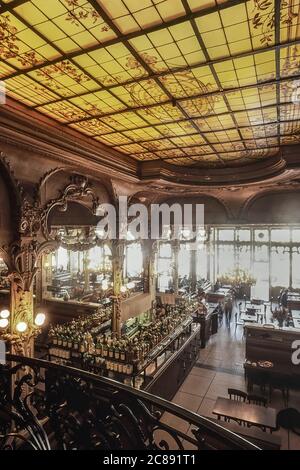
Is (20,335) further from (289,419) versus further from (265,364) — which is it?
(265,364)

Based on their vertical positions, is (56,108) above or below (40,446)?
above

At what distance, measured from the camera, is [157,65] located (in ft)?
11.5

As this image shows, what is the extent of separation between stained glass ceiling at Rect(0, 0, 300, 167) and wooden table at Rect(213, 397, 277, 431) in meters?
5.72

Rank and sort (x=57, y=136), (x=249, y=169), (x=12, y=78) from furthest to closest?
1. (x=249, y=169)
2. (x=57, y=136)
3. (x=12, y=78)

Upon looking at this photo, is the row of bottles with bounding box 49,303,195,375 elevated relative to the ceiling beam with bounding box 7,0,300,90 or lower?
lower

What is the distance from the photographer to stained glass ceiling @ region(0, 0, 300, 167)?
267cm

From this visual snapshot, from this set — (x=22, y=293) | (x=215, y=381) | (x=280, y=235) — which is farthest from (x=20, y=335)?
(x=280, y=235)

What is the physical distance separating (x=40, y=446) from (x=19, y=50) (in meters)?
4.15

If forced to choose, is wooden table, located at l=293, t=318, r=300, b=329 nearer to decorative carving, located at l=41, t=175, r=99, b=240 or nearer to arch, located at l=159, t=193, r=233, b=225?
arch, located at l=159, t=193, r=233, b=225

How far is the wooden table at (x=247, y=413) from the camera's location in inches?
226

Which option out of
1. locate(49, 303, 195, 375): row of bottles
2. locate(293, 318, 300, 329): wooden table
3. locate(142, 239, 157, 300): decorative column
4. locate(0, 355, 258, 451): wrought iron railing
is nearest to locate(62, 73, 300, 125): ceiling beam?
locate(0, 355, 258, 451): wrought iron railing

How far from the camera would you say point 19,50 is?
3.22m
